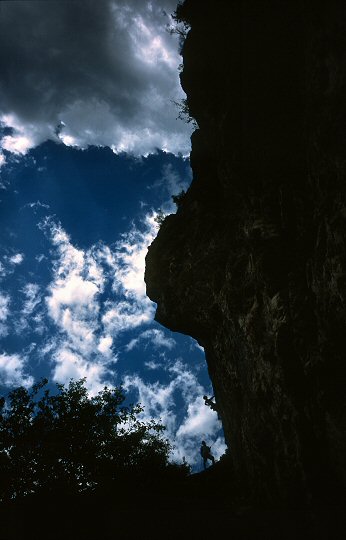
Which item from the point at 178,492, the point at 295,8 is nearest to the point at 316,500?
the point at 178,492

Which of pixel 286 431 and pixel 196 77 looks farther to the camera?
pixel 196 77

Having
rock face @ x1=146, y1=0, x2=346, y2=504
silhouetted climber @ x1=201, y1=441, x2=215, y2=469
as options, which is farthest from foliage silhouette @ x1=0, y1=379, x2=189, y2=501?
rock face @ x1=146, y1=0, x2=346, y2=504

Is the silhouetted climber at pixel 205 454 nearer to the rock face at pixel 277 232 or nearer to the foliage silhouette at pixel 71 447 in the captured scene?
the foliage silhouette at pixel 71 447

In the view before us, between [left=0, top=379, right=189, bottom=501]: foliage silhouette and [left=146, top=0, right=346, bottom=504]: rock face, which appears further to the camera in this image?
[left=0, top=379, right=189, bottom=501]: foliage silhouette

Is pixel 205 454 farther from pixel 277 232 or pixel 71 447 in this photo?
pixel 277 232

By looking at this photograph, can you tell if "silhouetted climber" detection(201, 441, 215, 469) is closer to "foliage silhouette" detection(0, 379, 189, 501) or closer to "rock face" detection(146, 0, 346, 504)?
"foliage silhouette" detection(0, 379, 189, 501)

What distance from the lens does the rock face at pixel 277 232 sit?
32.2ft

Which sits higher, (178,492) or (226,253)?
(226,253)

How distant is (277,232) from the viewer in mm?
13000

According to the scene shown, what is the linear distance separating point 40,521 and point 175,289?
12.9 m

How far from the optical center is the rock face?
981 centimetres

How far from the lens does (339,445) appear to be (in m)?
9.65

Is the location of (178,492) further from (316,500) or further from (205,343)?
(316,500)

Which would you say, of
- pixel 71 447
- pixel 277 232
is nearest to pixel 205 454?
pixel 71 447
